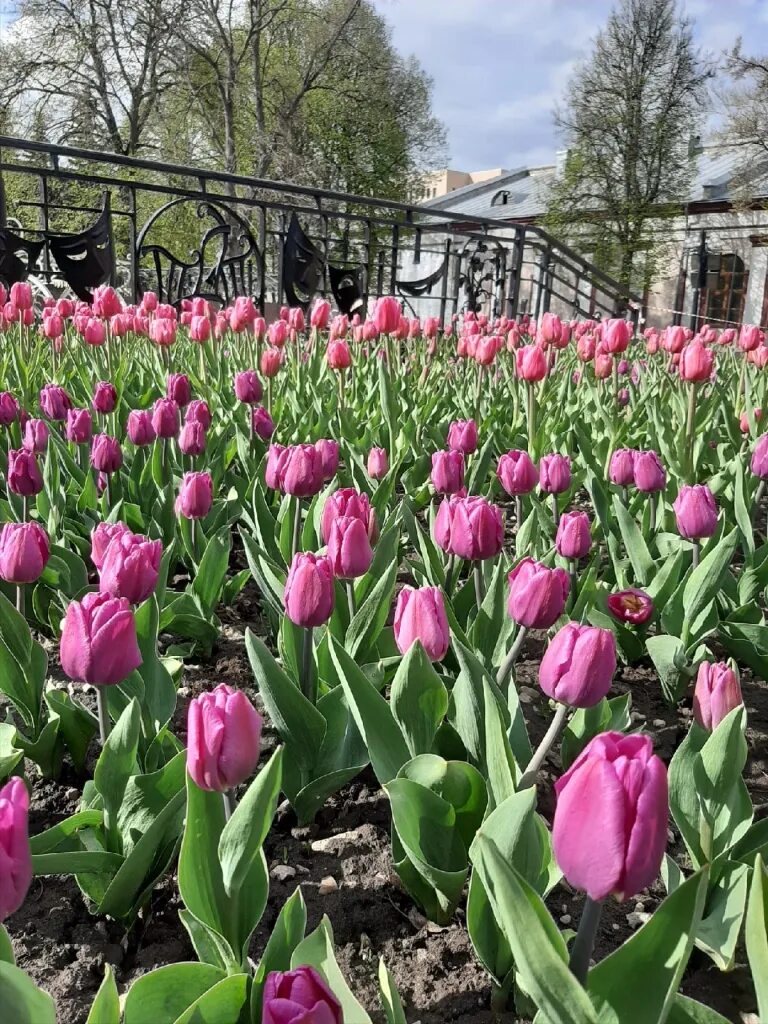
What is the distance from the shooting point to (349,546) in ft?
3.95

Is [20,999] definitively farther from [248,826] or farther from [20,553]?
[20,553]

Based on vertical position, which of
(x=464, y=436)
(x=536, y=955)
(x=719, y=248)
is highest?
(x=719, y=248)

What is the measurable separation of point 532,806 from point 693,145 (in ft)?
109

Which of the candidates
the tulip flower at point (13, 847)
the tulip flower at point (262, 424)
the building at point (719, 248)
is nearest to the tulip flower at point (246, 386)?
the tulip flower at point (262, 424)

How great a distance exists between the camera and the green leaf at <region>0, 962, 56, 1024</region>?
560mm

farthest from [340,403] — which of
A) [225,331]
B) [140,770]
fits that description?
[225,331]

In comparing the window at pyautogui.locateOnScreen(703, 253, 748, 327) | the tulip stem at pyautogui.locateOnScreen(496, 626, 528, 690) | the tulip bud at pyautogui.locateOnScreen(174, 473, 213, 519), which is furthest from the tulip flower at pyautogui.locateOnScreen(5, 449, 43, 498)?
the window at pyautogui.locateOnScreen(703, 253, 748, 327)

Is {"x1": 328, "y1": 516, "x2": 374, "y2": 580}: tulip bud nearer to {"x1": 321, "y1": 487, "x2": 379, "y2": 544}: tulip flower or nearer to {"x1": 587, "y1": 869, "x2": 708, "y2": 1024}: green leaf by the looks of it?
{"x1": 321, "y1": 487, "x2": 379, "y2": 544}: tulip flower

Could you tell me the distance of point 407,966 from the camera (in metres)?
0.98

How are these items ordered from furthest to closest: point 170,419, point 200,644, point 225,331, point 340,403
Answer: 1. point 225,331
2. point 340,403
3. point 170,419
4. point 200,644

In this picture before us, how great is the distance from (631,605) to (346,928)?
0.79 metres

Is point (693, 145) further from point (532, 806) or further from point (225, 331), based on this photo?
point (532, 806)

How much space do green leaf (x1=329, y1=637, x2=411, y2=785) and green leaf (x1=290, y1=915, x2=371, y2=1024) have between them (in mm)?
356

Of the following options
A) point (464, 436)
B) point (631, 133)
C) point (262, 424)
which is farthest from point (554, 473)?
point (631, 133)
